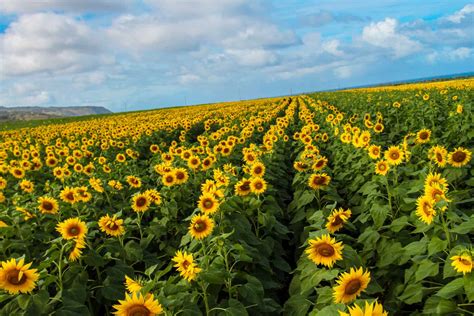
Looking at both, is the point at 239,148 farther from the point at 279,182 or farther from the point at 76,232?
the point at 76,232

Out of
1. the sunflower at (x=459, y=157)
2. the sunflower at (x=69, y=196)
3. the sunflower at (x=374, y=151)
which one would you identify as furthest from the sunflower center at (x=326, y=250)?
the sunflower at (x=69, y=196)

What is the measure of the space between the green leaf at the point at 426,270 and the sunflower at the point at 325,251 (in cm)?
65

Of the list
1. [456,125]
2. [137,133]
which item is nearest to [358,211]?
[456,125]

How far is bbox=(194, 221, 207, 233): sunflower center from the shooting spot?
4059 mm

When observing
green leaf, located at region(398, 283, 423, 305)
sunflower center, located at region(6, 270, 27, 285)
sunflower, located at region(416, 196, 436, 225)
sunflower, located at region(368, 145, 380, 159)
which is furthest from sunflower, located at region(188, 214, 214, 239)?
sunflower, located at region(368, 145, 380, 159)

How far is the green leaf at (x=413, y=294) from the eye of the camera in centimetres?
334

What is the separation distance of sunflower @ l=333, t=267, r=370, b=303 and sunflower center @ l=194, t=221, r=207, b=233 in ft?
5.67

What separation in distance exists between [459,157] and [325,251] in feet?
10.7

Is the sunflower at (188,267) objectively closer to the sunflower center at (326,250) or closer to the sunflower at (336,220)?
the sunflower center at (326,250)

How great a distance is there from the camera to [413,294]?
11.2ft

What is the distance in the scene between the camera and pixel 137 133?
52.4ft

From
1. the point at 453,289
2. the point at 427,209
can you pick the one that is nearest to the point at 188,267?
the point at 453,289

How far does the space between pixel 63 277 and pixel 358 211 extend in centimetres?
444

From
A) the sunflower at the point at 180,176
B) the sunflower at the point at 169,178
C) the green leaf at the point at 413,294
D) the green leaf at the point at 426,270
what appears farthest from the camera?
the sunflower at the point at 180,176
